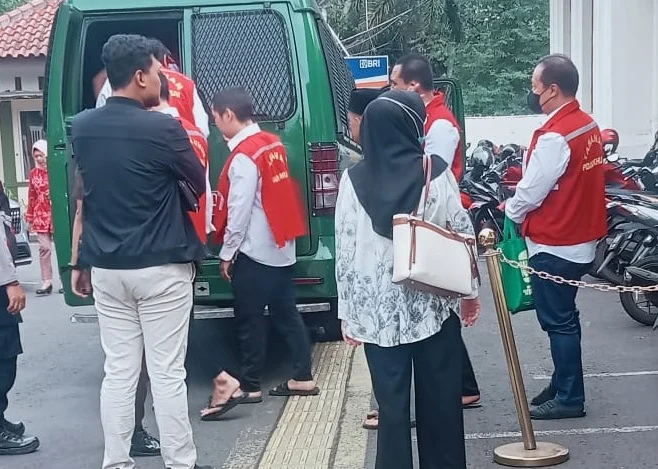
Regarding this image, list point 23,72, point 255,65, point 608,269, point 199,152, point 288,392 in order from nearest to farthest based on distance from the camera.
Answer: point 199,152 → point 288,392 → point 255,65 → point 608,269 → point 23,72

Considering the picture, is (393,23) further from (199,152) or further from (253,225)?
(199,152)

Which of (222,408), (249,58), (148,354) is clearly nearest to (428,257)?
(148,354)

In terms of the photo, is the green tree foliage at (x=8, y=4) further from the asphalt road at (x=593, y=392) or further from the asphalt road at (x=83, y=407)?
the asphalt road at (x=593, y=392)

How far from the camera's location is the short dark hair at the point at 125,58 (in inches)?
185

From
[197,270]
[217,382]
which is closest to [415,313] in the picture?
[197,270]

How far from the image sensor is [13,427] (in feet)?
19.5

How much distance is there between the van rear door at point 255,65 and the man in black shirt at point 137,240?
6.97 feet

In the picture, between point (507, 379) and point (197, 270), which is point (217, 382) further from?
point (507, 379)

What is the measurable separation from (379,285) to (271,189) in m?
2.24

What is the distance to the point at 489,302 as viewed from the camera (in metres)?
10.5

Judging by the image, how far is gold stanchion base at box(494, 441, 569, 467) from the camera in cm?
521

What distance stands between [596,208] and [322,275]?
198 centimetres

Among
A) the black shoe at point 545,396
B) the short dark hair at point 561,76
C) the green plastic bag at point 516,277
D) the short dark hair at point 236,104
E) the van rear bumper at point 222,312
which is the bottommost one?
the black shoe at point 545,396

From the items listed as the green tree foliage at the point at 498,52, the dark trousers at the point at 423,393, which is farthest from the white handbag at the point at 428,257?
the green tree foliage at the point at 498,52
